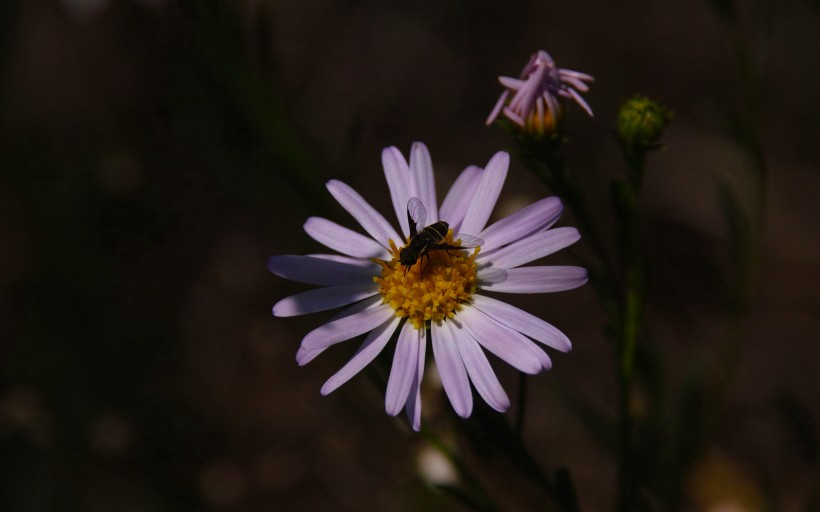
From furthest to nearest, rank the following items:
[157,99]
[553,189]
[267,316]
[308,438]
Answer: [157,99], [267,316], [308,438], [553,189]

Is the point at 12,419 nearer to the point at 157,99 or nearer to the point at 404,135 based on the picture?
the point at 157,99

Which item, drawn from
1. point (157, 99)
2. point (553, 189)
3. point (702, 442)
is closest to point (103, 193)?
point (157, 99)

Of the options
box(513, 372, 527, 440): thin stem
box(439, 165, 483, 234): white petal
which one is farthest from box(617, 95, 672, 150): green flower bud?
box(513, 372, 527, 440): thin stem

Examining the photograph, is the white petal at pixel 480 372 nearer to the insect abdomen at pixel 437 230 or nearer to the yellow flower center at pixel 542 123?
the insect abdomen at pixel 437 230

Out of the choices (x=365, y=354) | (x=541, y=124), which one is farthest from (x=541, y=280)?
(x=365, y=354)

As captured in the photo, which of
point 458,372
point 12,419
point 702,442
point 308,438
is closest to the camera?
point 458,372

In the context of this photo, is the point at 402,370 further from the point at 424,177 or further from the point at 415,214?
the point at 424,177
